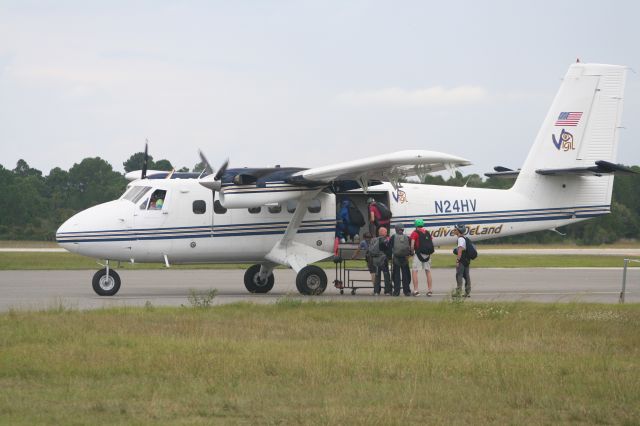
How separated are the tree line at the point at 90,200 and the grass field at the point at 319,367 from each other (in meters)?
47.9

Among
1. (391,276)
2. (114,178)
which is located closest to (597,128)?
(391,276)

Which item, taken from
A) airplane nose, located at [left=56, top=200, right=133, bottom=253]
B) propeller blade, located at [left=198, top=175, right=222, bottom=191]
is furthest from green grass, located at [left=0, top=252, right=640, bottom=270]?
propeller blade, located at [left=198, top=175, right=222, bottom=191]

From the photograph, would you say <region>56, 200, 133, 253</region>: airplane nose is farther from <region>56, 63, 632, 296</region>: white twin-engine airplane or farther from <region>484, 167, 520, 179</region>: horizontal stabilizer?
<region>484, 167, 520, 179</region>: horizontal stabilizer

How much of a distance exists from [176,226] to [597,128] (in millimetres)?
11705

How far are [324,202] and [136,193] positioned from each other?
4.81m

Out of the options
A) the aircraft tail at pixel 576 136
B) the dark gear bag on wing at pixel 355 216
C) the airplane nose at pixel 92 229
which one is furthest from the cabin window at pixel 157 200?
the aircraft tail at pixel 576 136

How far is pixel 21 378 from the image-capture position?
11.7 meters

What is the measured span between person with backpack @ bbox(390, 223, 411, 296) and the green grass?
53.9 ft

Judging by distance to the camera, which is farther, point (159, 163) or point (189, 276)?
point (159, 163)

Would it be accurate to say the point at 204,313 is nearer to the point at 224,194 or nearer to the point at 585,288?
the point at 224,194

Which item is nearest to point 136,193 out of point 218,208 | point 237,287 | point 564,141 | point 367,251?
point 218,208

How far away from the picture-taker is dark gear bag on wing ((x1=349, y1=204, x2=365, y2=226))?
989 inches

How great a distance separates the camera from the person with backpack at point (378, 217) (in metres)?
24.5

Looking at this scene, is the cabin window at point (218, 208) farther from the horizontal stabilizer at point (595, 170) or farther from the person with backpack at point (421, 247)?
the horizontal stabilizer at point (595, 170)
